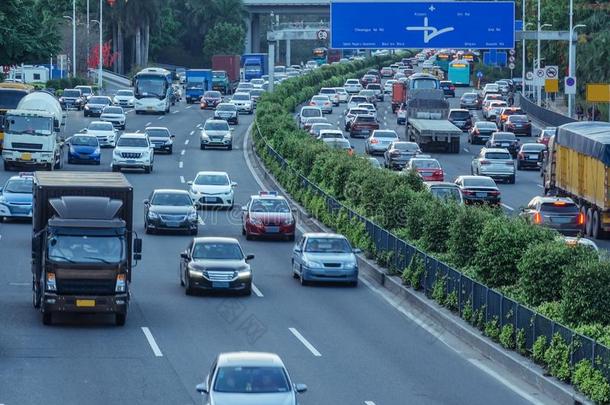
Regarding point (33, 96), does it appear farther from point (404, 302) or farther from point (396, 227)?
point (404, 302)

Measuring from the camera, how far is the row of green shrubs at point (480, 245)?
80.8 feet

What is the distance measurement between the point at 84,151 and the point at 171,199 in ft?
63.8

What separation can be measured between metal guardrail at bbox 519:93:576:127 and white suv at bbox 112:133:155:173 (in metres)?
32.1

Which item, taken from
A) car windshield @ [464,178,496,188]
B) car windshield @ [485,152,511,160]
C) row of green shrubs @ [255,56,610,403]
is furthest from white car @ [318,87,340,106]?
car windshield @ [464,178,496,188]

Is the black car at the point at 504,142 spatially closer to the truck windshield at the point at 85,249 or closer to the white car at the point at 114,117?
the white car at the point at 114,117

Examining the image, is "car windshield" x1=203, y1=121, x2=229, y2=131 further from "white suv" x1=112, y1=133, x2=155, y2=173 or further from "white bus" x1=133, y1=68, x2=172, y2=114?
"white bus" x1=133, y1=68, x2=172, y2=114

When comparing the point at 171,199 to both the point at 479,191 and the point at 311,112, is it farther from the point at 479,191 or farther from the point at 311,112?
the point at 311,112

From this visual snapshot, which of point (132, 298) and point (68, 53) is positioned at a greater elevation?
point (68, 53)

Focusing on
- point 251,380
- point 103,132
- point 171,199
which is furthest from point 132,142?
point 251,380

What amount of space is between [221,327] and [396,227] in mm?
12074

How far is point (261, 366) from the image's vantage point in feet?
65.0

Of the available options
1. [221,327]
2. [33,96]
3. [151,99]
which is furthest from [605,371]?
[151,99]

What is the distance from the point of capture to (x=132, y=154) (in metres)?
61.4

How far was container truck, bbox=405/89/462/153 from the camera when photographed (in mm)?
75875
